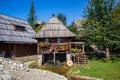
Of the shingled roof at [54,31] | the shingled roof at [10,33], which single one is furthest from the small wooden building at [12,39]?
the shingled roof at [54,31]

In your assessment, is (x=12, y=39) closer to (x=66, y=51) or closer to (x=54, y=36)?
(x=54, y=36)

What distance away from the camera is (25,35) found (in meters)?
28.4

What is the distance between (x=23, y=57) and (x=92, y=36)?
1084 centimetres

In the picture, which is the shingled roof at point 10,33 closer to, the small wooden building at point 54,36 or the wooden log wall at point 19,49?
the wooden log wall at point 19,49

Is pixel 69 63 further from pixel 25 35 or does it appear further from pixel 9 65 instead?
pixel 25 35

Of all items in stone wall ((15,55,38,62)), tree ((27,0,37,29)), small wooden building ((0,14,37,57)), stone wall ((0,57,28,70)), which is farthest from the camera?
tree ((27,0,37,29))

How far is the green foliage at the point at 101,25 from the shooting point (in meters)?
24.2

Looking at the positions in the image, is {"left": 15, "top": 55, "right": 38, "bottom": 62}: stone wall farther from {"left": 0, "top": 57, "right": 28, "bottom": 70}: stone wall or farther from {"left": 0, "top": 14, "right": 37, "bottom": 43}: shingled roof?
{"left": 0, "top": 57, "right": 28, "bottom": 70}: stone wall

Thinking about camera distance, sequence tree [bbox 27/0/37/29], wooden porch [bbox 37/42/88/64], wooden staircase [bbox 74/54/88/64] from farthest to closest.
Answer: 1. tree [bbox 27/0/37/29]
2. wooden porch [bbox 37/42/88/64]
3. wooden staircase [bbox 74/54/88/64]

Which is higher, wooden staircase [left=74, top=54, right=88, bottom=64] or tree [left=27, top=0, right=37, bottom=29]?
tree [left=27, top=0, right=37, bottom=29]

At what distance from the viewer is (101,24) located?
2522 centimetres

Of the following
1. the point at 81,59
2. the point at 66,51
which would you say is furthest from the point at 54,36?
the point at 81,59

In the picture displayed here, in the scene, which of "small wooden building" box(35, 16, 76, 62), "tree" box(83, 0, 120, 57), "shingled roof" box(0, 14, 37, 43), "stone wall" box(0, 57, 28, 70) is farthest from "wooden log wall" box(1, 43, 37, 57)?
"tree" box(83, 0, 120, 57)

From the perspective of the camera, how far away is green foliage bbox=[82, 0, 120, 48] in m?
24.2
